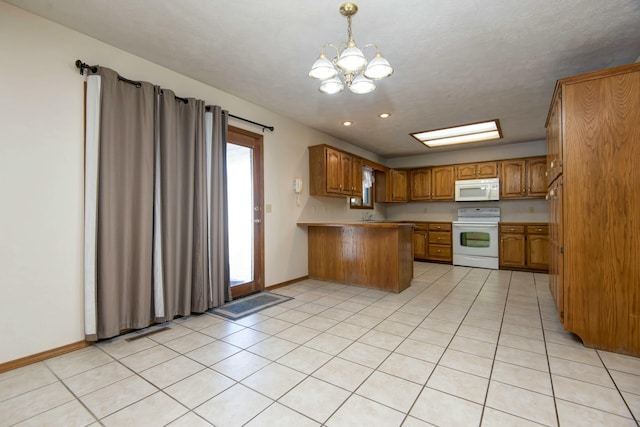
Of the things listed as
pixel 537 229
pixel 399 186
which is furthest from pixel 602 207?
pixel 399 186

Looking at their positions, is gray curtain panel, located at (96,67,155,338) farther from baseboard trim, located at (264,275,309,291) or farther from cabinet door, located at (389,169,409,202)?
cabinet door, located at (389,169,409,202)

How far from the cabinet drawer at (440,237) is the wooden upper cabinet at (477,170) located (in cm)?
126

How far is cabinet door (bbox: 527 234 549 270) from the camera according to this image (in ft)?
17.4

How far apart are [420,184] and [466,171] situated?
102cm

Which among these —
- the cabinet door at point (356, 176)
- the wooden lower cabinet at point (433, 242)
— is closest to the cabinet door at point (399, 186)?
the wooden lower cabinet at point (433, 242)

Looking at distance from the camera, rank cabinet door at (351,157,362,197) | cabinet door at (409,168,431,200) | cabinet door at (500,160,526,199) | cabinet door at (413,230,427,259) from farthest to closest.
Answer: cabinet door at (409,168,431,200) → cabinet door at (413,230,427,259) → cabinet door at (500,160,526,199) → cabinet door at (351,157,362,197)

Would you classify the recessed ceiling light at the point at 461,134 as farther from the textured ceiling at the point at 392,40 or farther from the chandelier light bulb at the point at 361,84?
the chandelier light bulb at the point at 361,84

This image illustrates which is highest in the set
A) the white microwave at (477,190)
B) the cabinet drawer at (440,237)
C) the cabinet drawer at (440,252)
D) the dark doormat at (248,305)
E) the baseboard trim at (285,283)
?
the white microwave at (477,190)

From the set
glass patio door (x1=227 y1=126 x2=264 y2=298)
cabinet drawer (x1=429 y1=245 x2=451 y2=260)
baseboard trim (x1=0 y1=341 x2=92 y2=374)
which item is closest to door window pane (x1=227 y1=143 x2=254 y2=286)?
glass patio door (x1=227 y1=126 x2=264 y2=298)

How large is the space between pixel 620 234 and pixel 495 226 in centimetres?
373

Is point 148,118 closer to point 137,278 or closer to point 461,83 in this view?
point 137,278

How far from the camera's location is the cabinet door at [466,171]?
6223mm

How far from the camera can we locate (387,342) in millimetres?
2473

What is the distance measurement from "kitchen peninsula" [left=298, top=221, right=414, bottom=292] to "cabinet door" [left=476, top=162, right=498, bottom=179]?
2804 millimetres
